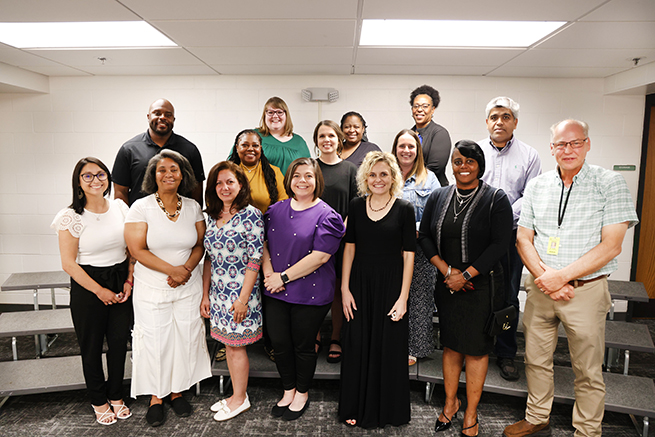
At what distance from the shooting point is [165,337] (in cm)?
246

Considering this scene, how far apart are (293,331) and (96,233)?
1368mm

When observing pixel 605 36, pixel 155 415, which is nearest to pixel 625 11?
pixel 605 36

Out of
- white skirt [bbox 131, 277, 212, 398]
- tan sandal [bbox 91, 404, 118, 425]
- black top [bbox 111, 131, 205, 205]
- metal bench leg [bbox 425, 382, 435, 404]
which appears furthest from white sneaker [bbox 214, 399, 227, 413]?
black top [bbox 111, 131, 205, 205]

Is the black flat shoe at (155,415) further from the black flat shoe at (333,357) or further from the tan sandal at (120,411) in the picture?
the black flat shoe at (333,357)

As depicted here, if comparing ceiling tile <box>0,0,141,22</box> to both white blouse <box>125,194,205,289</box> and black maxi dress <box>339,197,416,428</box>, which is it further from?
black maxi dress <box>339,197,416,428</box>

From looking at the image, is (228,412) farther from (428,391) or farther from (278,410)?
(428,391)

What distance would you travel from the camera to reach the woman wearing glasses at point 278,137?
2963 millimetres

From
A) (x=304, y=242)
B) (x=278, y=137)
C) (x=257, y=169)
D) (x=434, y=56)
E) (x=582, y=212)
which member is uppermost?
(x=434, y=56)

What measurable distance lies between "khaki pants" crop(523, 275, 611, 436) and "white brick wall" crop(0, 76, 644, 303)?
247 centimetres

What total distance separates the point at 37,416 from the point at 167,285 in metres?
1.39

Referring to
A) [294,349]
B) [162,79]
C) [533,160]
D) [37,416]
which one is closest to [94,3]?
[162,79]

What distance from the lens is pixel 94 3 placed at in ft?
7.48

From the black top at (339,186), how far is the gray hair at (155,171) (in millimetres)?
914

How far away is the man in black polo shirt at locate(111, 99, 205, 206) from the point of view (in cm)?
282
